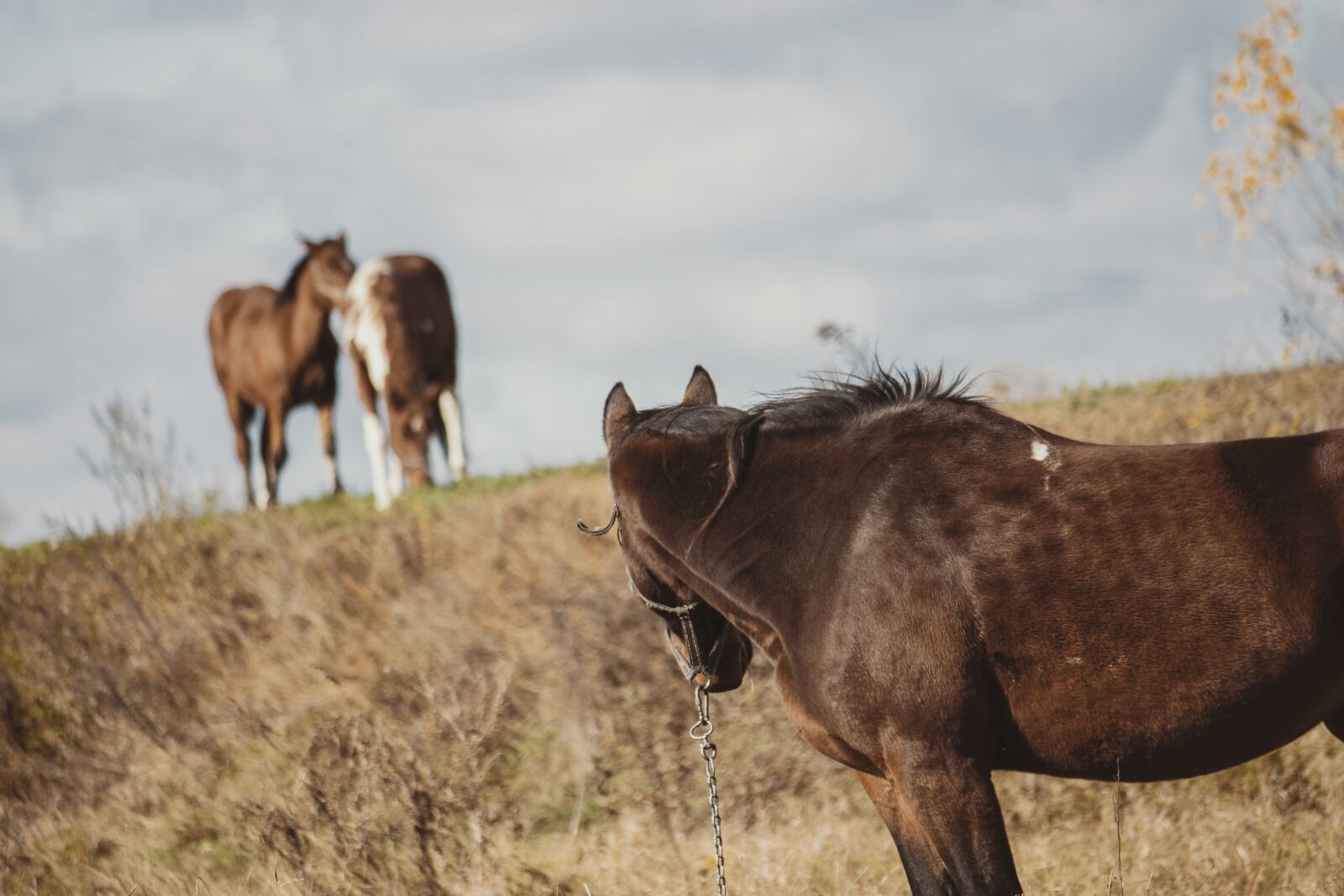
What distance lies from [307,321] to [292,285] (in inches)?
31.3

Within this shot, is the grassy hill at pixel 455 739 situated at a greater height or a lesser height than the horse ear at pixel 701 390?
lesser

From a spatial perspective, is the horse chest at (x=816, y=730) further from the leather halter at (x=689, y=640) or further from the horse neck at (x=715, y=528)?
the leather halter at (x=689, y=640)

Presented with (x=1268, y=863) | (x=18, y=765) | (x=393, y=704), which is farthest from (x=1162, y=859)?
(x=18, y=765)

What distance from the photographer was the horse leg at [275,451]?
17.3m

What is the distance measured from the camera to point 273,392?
17.4m

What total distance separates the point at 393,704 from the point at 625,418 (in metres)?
5.73

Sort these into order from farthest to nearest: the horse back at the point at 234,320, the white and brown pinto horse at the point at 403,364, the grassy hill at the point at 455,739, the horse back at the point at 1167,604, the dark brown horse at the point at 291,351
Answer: the horse back at the point at 234,320 < the dark brown horse at the point at 291,351 < the white and brown pinto horse at the point at 403,364 < the grassy hill at the point at 455,739 < the horse back at the point at 1167,604

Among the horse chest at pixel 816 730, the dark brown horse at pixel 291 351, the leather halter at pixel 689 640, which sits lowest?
the horse chest at pixel 816 730

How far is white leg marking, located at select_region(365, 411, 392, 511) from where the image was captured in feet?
48.1

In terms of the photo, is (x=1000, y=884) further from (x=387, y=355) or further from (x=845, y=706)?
(x=387, y=355)

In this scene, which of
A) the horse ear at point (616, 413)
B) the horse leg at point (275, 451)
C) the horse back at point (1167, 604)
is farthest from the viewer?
the horse leg at point (275, 451)

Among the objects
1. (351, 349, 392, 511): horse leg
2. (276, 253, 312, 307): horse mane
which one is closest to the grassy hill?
(351, 349, 392, 511): horse leg

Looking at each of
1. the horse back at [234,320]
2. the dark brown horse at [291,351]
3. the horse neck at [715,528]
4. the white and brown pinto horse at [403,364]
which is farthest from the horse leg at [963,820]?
the horse back at [234,320]

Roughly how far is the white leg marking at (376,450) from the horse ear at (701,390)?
34.3 feet
